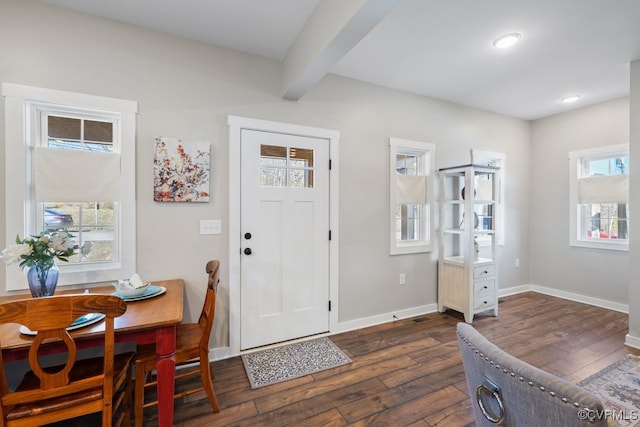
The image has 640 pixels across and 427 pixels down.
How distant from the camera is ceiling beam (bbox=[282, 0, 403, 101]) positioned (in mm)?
1487

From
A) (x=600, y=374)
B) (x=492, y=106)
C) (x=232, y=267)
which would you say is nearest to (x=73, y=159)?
(x=232, y=267)

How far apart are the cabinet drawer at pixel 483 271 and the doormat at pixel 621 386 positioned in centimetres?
122

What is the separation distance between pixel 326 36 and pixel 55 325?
6.78 ft

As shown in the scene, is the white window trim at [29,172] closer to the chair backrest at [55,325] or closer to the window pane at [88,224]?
the window pane at [88,224]

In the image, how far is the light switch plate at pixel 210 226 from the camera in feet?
7.75

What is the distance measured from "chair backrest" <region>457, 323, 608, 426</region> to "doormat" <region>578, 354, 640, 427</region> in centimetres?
151

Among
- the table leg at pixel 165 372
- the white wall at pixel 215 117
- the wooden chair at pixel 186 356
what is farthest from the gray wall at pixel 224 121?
the table leg at pixel 165 372

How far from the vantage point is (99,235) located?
7.00 feet

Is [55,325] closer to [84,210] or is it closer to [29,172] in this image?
[84,210]

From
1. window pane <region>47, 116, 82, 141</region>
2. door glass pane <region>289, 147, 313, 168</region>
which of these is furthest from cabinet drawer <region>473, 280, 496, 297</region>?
window pane <region>47, 116, 82, 141</region>

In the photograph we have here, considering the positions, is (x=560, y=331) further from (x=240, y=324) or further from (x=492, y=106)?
(x=240, y=324)

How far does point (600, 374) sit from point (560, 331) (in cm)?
86

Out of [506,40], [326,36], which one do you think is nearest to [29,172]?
[326,36]

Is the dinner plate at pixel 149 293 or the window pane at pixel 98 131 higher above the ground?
the window pane at pixel 98 131
